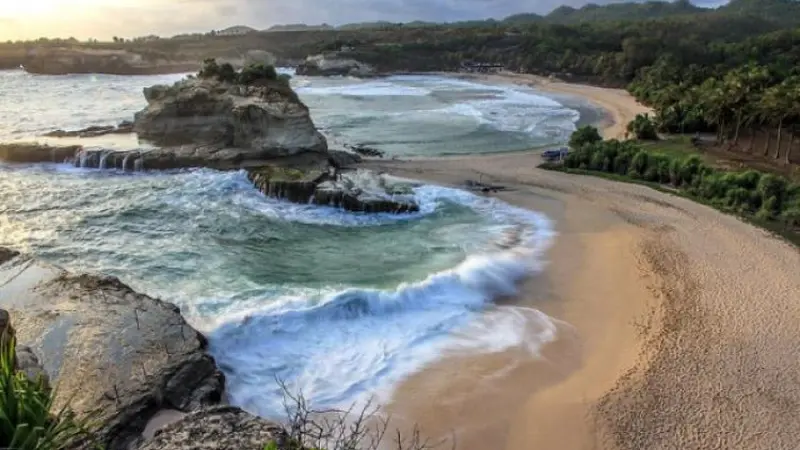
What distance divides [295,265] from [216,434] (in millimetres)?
16389

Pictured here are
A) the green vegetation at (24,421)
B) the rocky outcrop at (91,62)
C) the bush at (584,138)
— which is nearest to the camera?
the green vegetation at (24,421)

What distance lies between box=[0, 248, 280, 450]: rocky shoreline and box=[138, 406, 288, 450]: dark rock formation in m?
0.43

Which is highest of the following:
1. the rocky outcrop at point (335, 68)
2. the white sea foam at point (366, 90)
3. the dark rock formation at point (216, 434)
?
the rocky outcrop at point (335, 68)

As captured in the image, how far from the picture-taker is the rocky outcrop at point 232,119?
4038cm

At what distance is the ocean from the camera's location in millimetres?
17953

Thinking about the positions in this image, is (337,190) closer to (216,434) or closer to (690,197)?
(690,197)

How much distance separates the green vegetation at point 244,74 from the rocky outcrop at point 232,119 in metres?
0.56

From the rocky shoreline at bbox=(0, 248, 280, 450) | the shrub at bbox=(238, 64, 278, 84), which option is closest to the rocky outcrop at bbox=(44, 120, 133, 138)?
the shrub at bbox=(238, 64, 278, 84)

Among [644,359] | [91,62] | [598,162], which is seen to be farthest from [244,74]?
[91,62]

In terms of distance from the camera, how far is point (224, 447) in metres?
8.34

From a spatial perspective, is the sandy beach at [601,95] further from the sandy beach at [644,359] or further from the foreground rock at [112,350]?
the foreground rock at [112,350]

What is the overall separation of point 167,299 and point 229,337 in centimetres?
346

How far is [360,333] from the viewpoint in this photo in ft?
63.9

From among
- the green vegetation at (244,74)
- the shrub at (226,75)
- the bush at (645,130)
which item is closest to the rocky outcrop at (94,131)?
the green vegetation at (244,74)
